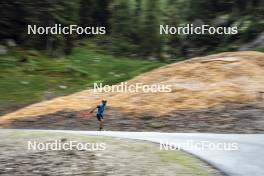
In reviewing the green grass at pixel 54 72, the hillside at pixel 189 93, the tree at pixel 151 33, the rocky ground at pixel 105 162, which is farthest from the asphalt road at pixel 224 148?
the tree at pixel 151 33

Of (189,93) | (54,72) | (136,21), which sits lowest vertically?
(189,93)

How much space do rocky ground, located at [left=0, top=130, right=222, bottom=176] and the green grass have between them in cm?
1358

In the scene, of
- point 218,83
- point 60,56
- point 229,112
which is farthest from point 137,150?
point 60,56

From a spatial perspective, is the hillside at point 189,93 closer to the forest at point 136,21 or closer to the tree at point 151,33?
the forest at point 136,21

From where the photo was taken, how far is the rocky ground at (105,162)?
8945mm

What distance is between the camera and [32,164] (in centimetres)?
973

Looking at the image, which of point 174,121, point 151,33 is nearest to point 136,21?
point 151,33

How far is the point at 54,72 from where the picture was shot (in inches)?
1315

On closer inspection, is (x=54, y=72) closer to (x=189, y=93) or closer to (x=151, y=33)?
(x=151, y=33)

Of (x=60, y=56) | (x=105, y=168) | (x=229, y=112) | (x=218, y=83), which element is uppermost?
(x=60, y=56)

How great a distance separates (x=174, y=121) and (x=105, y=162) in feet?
22.9

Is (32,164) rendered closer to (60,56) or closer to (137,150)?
(137,150)

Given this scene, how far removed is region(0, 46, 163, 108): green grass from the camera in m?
27.3

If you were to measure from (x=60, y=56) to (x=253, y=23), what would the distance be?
50.1 ft
